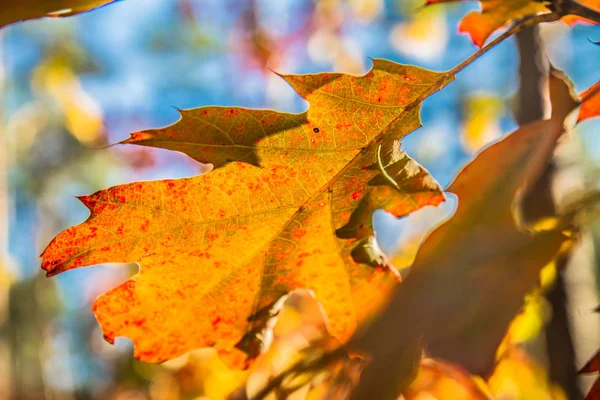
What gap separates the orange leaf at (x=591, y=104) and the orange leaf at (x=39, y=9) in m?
0.65

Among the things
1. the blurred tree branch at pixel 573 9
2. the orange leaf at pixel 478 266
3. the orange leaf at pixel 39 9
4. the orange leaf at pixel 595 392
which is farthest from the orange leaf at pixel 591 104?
the orange leaf at pixel 39 9

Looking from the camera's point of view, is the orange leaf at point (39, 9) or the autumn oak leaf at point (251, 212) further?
the autumn oak leaf at point (251, 212)

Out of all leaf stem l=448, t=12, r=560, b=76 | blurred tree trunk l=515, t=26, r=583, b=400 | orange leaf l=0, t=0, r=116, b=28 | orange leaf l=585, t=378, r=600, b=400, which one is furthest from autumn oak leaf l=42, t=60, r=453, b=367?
blurred tree trunk l=515, t=26, r=583, b=400

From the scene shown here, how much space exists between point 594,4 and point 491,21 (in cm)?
16

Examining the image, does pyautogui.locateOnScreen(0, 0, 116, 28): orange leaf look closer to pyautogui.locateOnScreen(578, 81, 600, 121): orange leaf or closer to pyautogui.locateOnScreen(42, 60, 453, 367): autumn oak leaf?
pyautogui.locateOnScreen(42, 60, 453, 367): autumn oak leaf

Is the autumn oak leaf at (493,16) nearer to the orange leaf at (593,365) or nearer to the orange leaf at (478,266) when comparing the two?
the orange leaf at (478,266)

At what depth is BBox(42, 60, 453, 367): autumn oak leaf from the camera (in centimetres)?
52

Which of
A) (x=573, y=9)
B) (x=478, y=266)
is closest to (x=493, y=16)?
(x=573, y=9)

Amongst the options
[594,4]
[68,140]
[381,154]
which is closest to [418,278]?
[381,154]

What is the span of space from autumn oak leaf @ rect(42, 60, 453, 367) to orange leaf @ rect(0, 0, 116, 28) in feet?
0.44

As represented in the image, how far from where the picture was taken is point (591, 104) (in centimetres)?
71

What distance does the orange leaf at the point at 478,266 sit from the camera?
64cm

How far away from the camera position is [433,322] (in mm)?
650

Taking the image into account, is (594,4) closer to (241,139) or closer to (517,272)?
(517,272)
